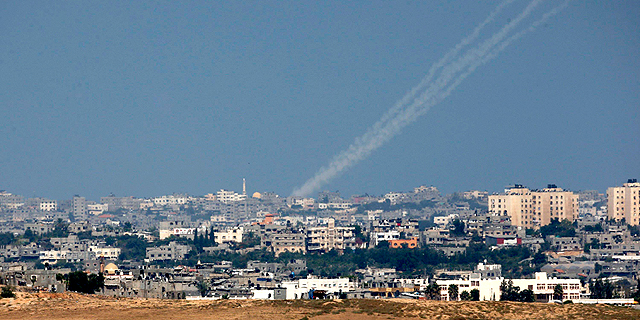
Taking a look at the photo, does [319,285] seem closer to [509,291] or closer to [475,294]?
[475,294]

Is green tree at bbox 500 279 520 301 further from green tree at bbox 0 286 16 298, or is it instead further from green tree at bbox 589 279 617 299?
green tree at bbox 0 286 16 298

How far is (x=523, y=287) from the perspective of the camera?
404 ft

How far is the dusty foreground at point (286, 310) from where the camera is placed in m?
64.7

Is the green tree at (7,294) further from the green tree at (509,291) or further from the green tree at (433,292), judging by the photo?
the green tree at (509,291)

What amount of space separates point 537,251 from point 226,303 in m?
130

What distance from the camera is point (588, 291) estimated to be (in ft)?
419

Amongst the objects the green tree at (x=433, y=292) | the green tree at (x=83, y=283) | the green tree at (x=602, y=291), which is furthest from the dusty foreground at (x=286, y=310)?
the green tree at (x=602, y=291)

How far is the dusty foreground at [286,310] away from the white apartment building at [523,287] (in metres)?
50.1

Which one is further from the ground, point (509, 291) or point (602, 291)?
point (509, 291)

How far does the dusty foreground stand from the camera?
64.7m

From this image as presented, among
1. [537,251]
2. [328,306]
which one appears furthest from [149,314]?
[537,251]

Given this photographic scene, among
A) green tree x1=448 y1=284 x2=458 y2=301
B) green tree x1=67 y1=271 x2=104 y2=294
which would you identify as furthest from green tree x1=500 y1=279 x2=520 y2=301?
green tree x1=67 y1=271 x2=104 y2=294

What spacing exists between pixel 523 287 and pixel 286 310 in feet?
200

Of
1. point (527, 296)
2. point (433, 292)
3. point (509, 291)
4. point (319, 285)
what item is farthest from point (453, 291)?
point (319, 285)
